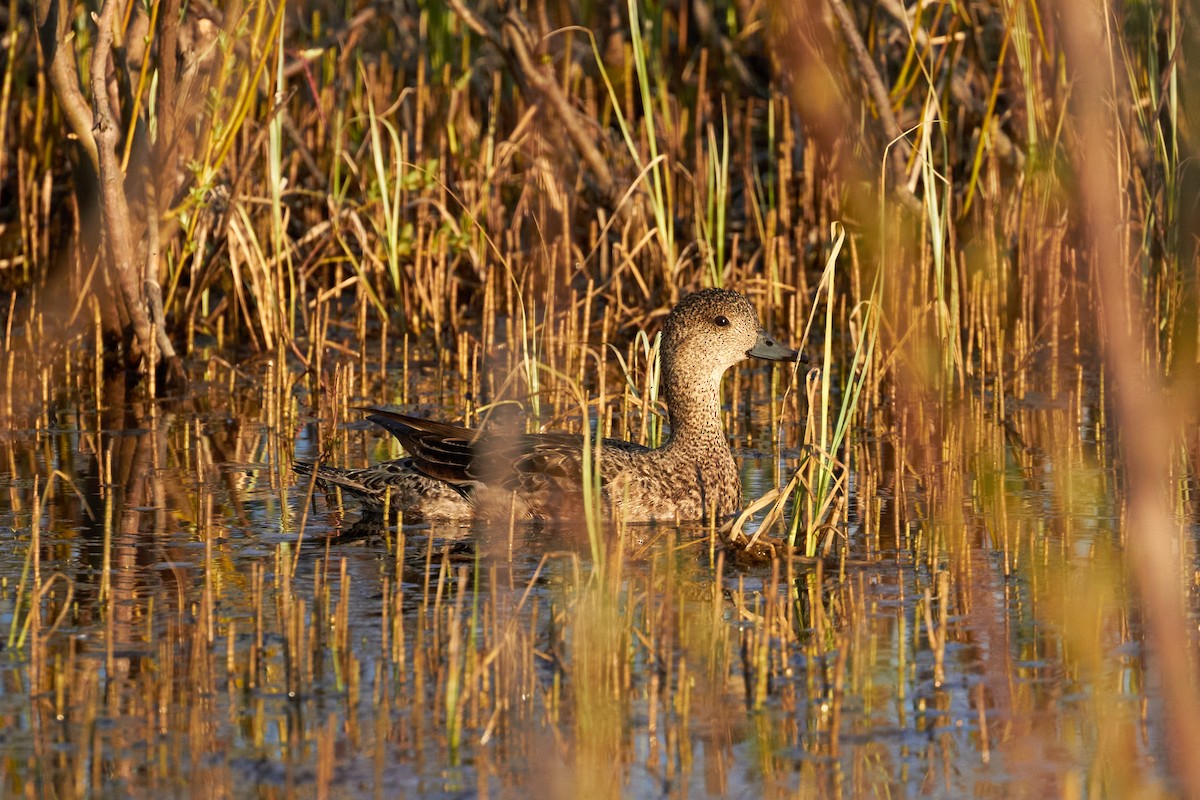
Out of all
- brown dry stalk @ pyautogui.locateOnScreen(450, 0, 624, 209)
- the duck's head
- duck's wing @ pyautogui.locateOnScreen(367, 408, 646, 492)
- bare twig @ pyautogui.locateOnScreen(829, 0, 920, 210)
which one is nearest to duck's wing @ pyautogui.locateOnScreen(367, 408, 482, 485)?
duck's wing @ pyautogui.locateOnScreen(367, 408, 646, 492)

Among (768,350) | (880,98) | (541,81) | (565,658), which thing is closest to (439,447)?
(768,350)

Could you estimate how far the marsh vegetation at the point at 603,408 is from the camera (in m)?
3.37

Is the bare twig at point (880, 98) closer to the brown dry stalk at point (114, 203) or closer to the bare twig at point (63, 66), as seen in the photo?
the brown dry stalk at point (114, 203)

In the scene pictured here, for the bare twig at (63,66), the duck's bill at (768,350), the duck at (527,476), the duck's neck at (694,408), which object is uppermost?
the bare twig at (63,66)

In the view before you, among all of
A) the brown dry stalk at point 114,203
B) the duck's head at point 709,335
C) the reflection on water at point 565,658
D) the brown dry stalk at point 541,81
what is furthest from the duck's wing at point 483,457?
the brown dry stalk at point 541,81

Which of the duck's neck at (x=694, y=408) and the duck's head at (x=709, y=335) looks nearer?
the duck's neck at (x=694, y=408)

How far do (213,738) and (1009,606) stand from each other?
2.10 m

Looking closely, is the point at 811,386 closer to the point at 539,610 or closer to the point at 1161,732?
the point at 539,610

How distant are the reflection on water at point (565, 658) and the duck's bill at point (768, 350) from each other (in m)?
0.78

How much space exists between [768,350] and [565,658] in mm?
2541

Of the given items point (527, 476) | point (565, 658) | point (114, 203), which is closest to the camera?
point (565, 658)

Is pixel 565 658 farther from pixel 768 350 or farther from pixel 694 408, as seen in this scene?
pixel 768 350

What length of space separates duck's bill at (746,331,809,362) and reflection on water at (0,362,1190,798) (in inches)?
30.7

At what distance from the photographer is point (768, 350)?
6.27 m
